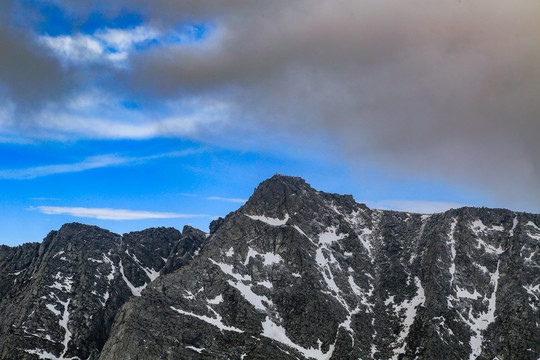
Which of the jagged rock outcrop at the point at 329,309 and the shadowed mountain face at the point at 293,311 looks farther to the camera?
the shadowed mountain face at the point at 293,311

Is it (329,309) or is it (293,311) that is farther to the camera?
(329,309)

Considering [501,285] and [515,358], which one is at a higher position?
[501,285]

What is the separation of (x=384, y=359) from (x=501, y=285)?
64.0m

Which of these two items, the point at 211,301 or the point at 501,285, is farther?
the point at 501,285

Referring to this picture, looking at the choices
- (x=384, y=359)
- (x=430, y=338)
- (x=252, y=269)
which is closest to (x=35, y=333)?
(x=252, y=269)

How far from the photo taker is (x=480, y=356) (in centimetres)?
15362

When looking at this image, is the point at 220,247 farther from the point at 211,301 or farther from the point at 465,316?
the point at 465,316

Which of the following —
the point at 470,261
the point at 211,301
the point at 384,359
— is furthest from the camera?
the point at 470,261

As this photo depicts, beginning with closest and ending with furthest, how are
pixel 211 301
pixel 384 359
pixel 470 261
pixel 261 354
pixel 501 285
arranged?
pixel 261 354, pixel 384 359, pixel 211 301, pixel 501 285, pixel 470 261

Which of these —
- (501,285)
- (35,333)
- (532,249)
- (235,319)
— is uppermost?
(532,249)

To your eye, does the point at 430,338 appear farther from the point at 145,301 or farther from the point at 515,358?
the point at 145,301

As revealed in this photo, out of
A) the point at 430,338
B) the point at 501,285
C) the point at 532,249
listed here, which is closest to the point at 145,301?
the point at 430,338

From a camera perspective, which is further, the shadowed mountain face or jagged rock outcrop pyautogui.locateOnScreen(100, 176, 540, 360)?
the shadowed mountain face

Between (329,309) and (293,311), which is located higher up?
(329,309)
